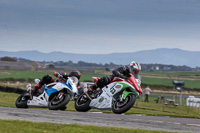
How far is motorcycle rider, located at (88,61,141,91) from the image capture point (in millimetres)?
14172

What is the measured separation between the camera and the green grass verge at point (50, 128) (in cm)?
925

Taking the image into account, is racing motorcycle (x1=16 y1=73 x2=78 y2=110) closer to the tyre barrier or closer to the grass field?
the tyre barrier

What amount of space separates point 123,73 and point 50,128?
5.20 metres

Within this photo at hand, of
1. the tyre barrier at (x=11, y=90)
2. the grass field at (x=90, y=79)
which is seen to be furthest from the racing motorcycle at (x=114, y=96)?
the grass field at (x=90, y=79)

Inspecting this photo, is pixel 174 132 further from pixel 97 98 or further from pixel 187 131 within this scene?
pixel 97 98

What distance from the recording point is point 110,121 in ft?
38.7

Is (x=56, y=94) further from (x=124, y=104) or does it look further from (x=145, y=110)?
(x=145, y=110)

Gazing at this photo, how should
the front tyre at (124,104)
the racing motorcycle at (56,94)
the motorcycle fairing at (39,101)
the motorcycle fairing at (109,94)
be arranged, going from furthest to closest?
the motorcycle fairing at (39,101) → the racing motorcycle at (56,94) → the motorcycle fairing at (109,94) → the front tyre at (124,104)

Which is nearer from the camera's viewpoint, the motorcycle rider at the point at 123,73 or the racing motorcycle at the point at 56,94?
the motorcycle rider at the point at 123,73

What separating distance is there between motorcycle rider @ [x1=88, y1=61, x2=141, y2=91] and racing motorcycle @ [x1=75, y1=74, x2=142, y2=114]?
147 millimetres

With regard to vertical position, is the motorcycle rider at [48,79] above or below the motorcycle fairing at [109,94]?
above

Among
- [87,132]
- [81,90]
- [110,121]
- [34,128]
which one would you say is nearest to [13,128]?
[34,128]

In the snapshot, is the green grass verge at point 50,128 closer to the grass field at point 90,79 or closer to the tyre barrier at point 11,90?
the tyre barrier at point 11,90

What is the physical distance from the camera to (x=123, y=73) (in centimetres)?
1430
